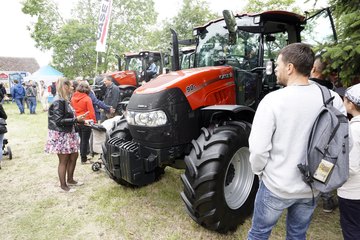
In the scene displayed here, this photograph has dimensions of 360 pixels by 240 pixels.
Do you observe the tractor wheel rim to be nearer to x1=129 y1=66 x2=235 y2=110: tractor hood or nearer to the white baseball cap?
x1=129 y1=66 x2=235 y2=110: tractor hood

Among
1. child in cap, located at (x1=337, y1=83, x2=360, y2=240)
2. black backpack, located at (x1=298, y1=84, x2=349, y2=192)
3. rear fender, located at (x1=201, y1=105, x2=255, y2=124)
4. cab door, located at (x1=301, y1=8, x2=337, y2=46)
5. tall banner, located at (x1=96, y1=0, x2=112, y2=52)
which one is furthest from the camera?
tall banner, located at (x1=96, y1=0, x2=112, y2=52)

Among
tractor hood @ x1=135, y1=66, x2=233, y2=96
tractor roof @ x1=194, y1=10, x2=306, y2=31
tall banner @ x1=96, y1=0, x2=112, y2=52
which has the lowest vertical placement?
tractor hood @ x1=135, y1=66, x2=233, y2=96

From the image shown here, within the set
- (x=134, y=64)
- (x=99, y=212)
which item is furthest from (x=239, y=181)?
(x=134, y=64)

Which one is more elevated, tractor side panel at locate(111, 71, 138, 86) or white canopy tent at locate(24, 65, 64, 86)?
white canopy tent at locate(24, 65, 64, 86)

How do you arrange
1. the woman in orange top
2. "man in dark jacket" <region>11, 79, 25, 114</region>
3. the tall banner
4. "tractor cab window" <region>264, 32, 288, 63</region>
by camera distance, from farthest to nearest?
"man in dark jacket" <region>11, 79, 25, 114</region>, the tall banner, the woman in orange top, "tractor cab window" <region>264, 32, 288, 63</region>

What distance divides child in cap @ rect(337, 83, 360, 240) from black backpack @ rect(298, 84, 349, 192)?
1.54 ft

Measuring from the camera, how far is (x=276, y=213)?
1.91 metres

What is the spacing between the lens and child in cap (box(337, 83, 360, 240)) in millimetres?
2074

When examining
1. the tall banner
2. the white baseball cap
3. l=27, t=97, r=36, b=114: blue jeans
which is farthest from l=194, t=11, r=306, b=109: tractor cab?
l=27, t=97, r=36, b=114: blue jeans

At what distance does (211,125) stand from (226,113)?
231 millimetres

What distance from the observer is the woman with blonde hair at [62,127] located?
413 cm

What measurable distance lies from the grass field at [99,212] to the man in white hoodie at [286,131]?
1409 millimetres

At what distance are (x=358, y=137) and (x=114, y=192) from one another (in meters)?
3.35

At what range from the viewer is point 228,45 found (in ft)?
12.8
